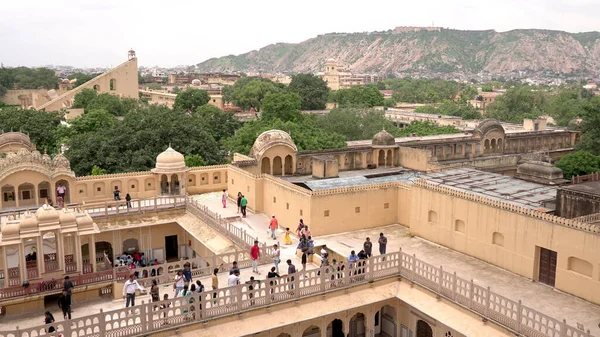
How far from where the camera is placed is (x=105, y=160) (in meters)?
34.0

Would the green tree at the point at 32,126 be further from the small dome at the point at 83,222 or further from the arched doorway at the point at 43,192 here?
the small dome at the point at 83,222

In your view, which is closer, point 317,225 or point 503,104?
point 317,225

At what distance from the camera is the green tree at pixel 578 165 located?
34.6 meters

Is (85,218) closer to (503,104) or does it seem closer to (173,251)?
(173,251)

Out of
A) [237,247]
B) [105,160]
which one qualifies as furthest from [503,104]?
[237,247]

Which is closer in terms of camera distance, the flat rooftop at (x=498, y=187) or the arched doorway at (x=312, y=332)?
the arched doorway at (x=312, y=332)

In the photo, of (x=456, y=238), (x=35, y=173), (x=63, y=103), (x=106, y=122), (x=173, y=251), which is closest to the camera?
(x=456, y=238)

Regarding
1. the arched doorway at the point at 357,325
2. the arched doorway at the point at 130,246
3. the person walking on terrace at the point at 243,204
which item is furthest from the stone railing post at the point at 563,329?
the arched doorway at the point at 130,246

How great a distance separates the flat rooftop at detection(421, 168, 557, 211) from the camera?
2088cm

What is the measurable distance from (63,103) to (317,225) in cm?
6124

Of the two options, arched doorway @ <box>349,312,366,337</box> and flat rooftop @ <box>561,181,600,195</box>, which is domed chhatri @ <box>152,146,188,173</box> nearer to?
arched doorway @ <box>349,312,366,337</box>

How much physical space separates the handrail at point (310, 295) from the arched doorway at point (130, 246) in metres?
11.1

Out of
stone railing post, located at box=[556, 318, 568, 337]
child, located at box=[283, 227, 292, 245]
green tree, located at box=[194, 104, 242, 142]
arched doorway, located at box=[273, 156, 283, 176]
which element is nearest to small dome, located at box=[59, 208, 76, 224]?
child, located at box=[283, 227, 292, 245]

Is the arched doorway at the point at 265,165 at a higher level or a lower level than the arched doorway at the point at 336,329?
higher
